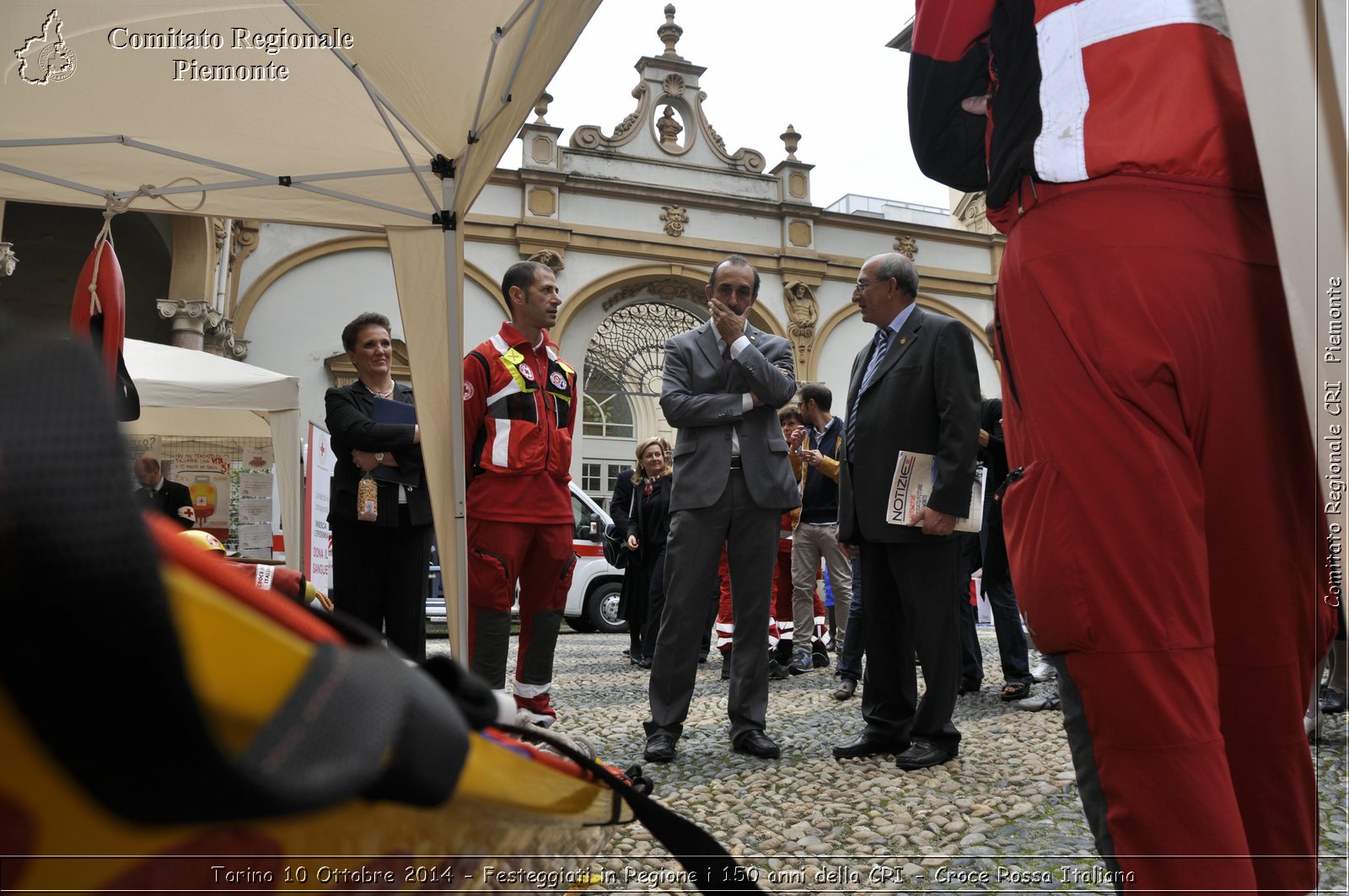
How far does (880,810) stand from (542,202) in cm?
1742

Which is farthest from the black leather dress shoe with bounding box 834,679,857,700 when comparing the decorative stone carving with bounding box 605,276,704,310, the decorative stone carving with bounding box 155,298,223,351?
the decorative stone carving with bounding box 605,276,704,310

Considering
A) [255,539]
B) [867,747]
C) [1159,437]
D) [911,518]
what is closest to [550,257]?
[255,539]

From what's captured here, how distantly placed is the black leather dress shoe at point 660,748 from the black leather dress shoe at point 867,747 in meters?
0.63

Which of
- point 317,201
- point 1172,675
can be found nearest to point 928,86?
point 1172,675

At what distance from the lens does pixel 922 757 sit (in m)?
3.35

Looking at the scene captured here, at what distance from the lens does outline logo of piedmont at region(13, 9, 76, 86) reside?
12.5 feet

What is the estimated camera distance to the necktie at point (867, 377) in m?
3.94

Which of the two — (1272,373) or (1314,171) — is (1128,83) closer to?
(1314,171)

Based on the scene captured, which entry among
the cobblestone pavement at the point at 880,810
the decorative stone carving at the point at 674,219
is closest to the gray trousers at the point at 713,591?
the cobblestone pavement at the point at 880,810

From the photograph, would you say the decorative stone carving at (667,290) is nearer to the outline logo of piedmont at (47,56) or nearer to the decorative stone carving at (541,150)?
the decorative stone carving at (541,150)

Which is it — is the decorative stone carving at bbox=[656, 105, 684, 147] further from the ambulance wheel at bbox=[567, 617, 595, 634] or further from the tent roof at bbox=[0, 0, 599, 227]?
the tent roof at bbox=[0, 0, 599, 227]

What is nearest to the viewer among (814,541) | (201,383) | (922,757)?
(922,757)

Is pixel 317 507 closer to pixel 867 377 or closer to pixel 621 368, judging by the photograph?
pixel 867 377

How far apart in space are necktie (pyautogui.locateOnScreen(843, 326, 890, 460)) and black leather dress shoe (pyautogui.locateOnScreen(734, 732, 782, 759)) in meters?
1.21
